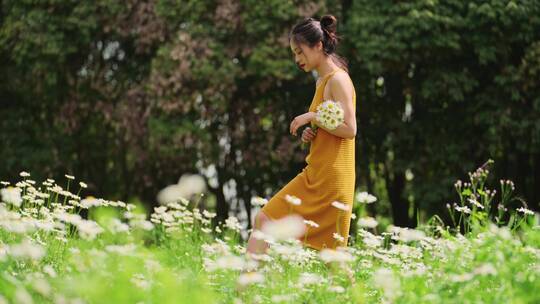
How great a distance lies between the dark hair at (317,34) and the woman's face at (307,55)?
0.07ft

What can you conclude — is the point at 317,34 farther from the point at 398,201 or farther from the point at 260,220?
the point at 398,201

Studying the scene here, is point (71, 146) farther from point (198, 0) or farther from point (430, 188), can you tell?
point (430, 188)

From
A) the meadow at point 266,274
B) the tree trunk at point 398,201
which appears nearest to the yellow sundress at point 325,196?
the meadow at point 266,274

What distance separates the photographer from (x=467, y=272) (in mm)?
3820

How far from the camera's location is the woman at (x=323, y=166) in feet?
14.6

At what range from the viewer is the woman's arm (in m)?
4.39

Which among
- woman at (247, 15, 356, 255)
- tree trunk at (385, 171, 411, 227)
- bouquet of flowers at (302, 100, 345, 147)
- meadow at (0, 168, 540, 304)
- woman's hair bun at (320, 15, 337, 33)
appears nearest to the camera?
meadow at (0, 168, 540, 304)

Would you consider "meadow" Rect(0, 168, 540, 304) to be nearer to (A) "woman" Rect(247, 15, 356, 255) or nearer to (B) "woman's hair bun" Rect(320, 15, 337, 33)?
(A) "woman" Rect(247, 15, 356, 255)

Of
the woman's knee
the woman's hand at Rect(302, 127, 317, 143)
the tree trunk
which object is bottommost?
the woman's knee

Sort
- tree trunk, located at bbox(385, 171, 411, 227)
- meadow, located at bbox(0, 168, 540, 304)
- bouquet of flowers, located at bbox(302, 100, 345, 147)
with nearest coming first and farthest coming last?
1. meadow, located at bbox(0, 168, 540, 304)
2. bouquet of flowers, located at bbox(302, 100, 345, 147)
3. tree trunk, located at bbox(385, 171, 411, 227)

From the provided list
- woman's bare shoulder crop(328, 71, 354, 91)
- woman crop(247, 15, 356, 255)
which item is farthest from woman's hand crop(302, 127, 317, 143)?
woman's bare shoulder crop(328, 71, 354, 91)

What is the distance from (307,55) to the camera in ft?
14.8

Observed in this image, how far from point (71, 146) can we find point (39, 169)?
0.70 m

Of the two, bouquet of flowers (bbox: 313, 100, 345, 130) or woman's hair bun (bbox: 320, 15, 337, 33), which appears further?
woman's hair bun (bbox: 320, 15, 337, 33)
